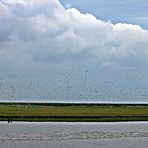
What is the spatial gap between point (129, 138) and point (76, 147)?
40.0 ft

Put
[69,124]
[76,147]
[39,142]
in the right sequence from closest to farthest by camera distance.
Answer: [76,147] < [39,142] < [69,124]

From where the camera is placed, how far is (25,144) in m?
51.6

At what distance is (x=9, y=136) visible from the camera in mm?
60656

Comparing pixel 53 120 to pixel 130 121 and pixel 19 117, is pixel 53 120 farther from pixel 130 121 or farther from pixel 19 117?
pixel 130 121

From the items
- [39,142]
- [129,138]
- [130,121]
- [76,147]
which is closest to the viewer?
[76,147]

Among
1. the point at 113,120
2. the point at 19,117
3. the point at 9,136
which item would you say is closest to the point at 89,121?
the point at 113,120

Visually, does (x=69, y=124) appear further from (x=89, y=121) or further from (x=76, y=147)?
(x=76, y=147)

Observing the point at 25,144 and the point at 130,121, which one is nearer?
the point at 25,144

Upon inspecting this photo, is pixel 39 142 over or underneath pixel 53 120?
underneath

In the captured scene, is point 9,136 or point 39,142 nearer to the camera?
point 39,142

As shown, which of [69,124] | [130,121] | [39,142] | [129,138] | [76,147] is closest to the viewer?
[76,147]

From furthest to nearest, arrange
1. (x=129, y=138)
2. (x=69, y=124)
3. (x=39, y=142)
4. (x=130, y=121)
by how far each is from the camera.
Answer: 1. (x=130, y=121)
2. (x=69, y=124)
3. (x=129, y=138)
4. (x=39, y=142)

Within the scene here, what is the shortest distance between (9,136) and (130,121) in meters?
36.6

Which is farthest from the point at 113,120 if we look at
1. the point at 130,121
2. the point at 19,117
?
the point at 19,117
